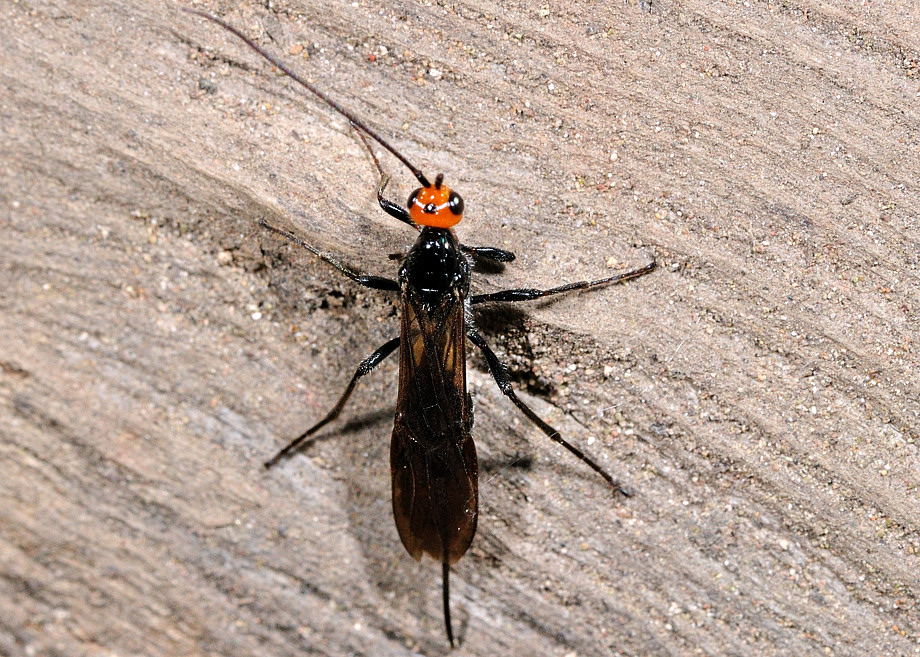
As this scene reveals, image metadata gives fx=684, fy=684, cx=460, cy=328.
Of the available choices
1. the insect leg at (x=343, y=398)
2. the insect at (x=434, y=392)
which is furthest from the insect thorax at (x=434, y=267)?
the insect leg at (x=343, y=398)

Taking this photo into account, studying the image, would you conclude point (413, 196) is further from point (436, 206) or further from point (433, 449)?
point (433, 449)

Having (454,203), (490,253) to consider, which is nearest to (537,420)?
(490,253)

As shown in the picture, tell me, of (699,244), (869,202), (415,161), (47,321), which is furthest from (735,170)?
(47,321)

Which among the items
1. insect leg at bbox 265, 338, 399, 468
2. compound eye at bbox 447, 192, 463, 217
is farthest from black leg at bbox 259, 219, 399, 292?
compound eye at bbox 447, 192, 463, 217

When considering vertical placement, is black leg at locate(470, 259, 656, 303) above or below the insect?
above

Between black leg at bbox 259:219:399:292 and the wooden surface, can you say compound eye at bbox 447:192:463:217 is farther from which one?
black leg at bbox 259:219:399:292

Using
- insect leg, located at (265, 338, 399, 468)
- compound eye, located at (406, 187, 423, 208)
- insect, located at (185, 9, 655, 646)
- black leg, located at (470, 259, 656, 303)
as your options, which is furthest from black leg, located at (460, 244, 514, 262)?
insect leg, located at (265, 338, 399, 468)

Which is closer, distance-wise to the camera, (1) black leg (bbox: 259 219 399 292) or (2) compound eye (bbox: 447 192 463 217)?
(2) compound eye (bbox: 447 192 463 217)

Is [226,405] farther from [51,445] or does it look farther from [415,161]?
[415,161]

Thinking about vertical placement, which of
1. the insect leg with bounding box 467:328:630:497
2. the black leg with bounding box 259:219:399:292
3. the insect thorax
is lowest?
the insect leg with bounding box 467:328:630:497
